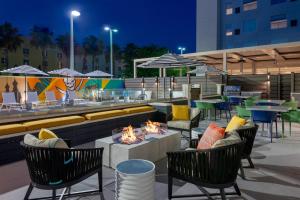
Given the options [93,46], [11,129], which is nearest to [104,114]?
[11,129]

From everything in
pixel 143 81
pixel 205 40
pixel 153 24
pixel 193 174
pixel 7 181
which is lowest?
pixel 7 181

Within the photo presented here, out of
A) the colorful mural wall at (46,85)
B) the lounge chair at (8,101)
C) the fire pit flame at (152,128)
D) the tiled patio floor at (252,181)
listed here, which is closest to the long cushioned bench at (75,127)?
the tiled patio floor at (252,181)

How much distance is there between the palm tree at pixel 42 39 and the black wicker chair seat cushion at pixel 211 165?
2165 inches

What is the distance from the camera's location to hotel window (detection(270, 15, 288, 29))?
24.4 meters

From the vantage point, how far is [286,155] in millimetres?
5004

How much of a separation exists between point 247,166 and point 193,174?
1901mm

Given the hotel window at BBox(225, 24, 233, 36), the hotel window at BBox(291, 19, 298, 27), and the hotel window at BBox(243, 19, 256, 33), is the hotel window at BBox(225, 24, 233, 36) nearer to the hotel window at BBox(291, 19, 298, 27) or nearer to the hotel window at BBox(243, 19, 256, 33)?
the hotel window at BBox(243, 19, 256, 33)

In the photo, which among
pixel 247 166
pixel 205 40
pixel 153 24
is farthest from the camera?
pixel 153 24

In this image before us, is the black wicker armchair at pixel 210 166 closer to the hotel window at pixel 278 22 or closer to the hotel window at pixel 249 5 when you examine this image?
the hotel window at pixel 278 22

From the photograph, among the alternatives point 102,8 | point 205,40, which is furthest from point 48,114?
point 102,8

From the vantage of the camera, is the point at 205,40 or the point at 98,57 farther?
the point at 98,57

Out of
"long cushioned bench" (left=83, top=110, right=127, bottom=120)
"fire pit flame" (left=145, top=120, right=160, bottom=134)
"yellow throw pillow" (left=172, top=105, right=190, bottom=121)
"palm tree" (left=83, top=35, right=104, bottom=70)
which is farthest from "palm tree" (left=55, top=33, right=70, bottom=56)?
"fire pit flame" (left=145, top=120, right=160, bottom=134)

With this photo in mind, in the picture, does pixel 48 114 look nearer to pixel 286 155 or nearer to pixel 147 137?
pixel 147 137

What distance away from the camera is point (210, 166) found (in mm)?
2820
